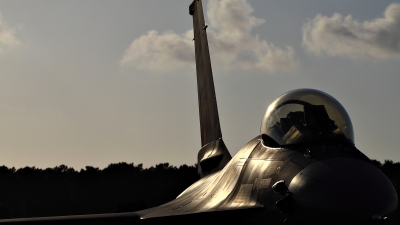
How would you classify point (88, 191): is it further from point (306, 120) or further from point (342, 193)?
point (342, 193)

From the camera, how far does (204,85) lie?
1848 cm

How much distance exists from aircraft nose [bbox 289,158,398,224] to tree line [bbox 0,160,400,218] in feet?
99.5

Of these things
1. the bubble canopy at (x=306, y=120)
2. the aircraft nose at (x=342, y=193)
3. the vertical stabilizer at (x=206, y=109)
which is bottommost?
the aircraft nose at (x=342, y=193)

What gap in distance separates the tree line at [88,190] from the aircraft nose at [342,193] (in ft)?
99.5

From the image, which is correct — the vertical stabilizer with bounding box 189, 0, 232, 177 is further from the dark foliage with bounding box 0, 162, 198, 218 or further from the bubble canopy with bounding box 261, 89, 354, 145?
the dark foliage with bounding box 0, 162, 198, 218

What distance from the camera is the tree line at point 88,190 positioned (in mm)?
39250

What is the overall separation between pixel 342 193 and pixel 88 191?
108ft

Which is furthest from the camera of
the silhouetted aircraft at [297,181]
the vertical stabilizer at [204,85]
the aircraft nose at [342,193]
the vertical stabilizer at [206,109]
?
the vertical stabilizer at [204,85]

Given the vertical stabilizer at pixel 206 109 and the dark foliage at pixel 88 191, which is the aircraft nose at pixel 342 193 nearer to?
the vertical stabilizer at pixel 206 109

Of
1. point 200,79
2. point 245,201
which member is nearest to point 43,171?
point 200,79

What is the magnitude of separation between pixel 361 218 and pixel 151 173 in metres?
34.2

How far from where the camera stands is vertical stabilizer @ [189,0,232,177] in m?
15.7

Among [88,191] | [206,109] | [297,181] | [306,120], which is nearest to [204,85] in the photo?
[206,109]

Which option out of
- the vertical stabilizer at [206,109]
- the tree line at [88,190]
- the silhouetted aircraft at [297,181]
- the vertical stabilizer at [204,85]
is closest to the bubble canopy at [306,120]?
the silhouetted aircraft at [297,181]
